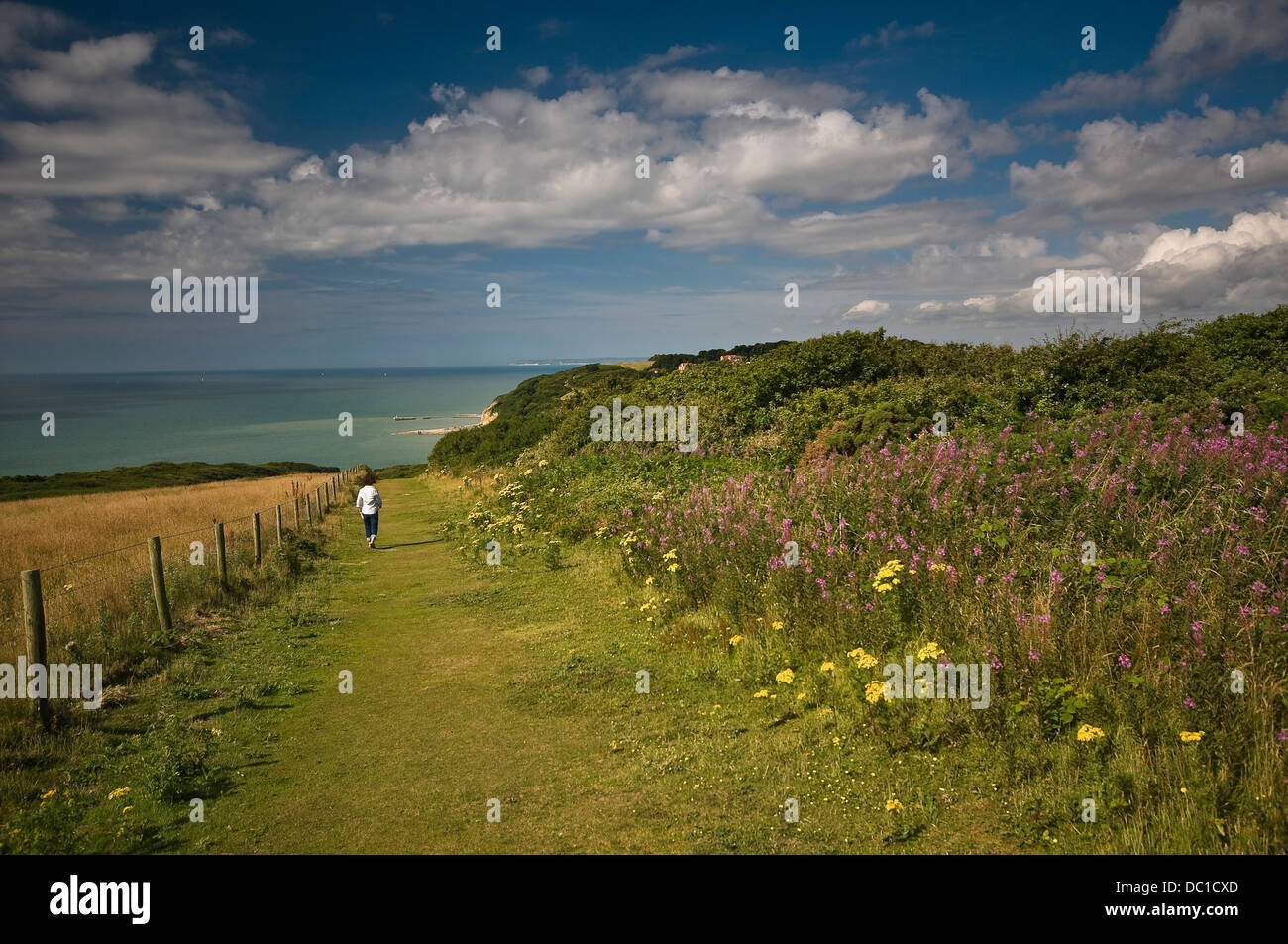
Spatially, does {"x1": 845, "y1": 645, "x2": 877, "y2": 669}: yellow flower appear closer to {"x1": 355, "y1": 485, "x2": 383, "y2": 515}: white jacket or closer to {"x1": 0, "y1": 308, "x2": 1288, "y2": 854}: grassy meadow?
{"x1": 0, "y1": 308, "x2": 1288, "y2": 854}: grassy meadow

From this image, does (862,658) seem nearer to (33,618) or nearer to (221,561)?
(33,618)

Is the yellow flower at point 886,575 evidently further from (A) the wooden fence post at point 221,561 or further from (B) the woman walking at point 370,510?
(B) the woman walking at point 370,510

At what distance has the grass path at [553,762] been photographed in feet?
17.0

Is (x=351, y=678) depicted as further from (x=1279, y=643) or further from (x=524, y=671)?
(x=1279, y=643)

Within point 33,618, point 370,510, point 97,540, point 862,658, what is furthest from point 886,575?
point 97,540

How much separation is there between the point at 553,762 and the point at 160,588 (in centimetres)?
734

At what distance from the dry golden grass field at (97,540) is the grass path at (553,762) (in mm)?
3362

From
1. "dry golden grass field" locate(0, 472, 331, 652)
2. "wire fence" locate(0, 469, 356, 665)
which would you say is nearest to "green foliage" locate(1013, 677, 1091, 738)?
"wire fence" locate(0, 469, 356, 665)

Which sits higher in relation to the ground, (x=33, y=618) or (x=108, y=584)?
(x=33, y=618)

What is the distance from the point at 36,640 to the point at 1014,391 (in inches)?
643

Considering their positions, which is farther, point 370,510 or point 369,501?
point 369,501

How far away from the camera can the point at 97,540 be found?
1994 cm

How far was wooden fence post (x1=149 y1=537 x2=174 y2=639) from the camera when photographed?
33.4ft
